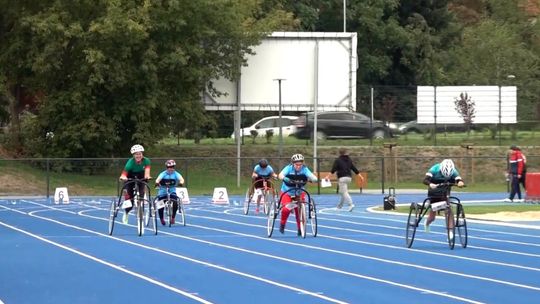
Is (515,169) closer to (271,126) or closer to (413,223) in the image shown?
(413,223)

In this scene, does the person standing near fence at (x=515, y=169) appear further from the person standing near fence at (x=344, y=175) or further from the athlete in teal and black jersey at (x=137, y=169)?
the athlete in teal and black jersey at (x=137, y=169)

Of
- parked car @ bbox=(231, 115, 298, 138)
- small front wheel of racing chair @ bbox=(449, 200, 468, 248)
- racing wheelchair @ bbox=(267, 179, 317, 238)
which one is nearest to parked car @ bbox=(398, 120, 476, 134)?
parked car @ bbox=(231, 115, 298, 138)

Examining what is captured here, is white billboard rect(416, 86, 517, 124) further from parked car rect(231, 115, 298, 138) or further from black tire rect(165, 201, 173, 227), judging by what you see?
black tire rect(165, 201, 173, 227)

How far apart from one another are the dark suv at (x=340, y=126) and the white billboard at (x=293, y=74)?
4052 mm

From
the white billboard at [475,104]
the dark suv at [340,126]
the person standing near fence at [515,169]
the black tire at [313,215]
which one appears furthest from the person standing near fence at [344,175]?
the white billboard at [475,104]

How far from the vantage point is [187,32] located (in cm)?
4991

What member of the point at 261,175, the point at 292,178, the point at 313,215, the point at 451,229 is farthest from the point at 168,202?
the point at 451,229

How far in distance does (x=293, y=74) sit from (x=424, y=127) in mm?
9640

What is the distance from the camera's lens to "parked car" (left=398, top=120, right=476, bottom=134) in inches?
2298

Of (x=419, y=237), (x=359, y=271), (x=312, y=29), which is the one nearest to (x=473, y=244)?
(x=419, y=237)

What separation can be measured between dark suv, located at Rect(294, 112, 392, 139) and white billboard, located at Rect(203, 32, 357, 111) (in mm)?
4052

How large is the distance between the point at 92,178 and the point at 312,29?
30.2 meters

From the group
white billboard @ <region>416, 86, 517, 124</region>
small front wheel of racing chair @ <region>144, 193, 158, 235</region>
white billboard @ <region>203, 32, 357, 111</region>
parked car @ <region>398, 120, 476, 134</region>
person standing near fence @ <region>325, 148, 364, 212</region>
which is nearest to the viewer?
small front wheel of racing chair @ <region>144, 193, 158, 235</region>

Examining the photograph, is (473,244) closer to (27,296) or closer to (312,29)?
(27,296)
